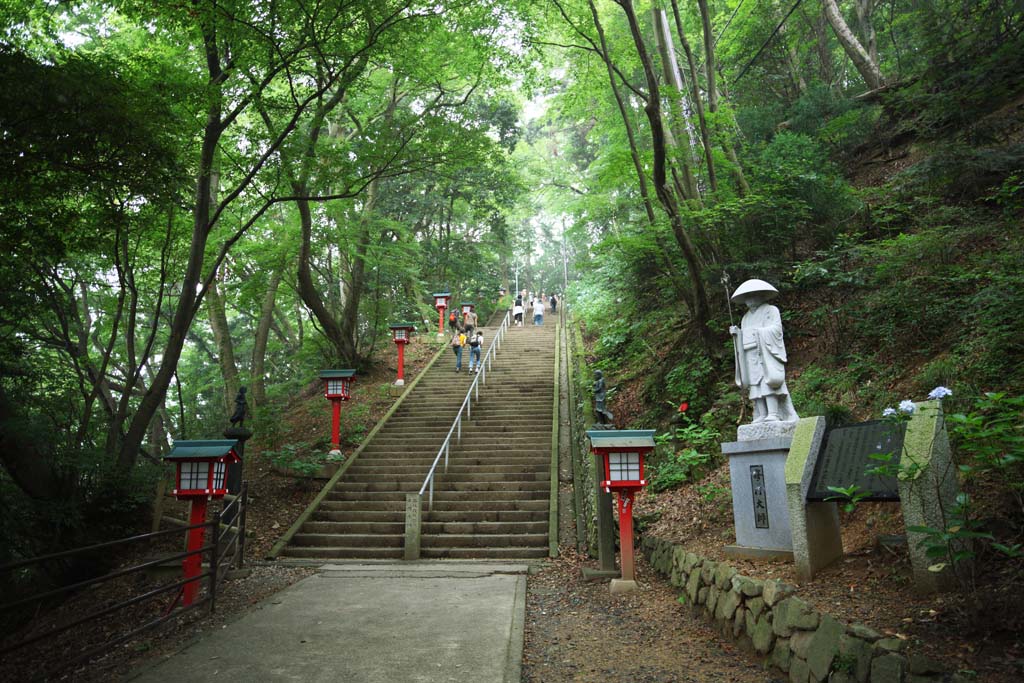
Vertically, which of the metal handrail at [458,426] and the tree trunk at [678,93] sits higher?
the tree trunk at [678,93]

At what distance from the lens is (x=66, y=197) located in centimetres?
822

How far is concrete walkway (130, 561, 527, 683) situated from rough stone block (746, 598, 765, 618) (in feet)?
6.01

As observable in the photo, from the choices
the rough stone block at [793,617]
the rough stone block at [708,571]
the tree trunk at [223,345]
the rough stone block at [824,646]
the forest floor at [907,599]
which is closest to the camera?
the forest floor at [907,599]

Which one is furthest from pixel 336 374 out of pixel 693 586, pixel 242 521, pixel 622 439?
pixel 693 586

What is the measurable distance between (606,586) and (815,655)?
3826 millimetres

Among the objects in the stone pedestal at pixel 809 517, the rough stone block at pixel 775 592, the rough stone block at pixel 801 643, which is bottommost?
the rough stone block at pixel 801 643

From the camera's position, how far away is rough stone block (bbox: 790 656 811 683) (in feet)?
11.2

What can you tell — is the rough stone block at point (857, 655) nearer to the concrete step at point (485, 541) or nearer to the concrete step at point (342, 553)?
the concrete step at point (485, 541)

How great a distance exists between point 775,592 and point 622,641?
1.61m

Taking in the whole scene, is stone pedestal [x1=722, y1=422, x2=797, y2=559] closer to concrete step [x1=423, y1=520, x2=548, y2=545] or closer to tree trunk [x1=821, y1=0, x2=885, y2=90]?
concrete step [x1=423, y1=520, x2=548, y2=545]

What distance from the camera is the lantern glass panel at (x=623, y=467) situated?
681cm

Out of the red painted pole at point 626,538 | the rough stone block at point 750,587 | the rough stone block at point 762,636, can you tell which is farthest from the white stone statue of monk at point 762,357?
the rough stone block at point 762,636

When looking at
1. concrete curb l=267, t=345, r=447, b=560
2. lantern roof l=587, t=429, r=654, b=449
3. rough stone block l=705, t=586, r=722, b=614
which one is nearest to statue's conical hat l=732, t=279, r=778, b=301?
lantern roof l=587, t=429, r=654, b=449

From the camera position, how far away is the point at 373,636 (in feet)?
16.8
